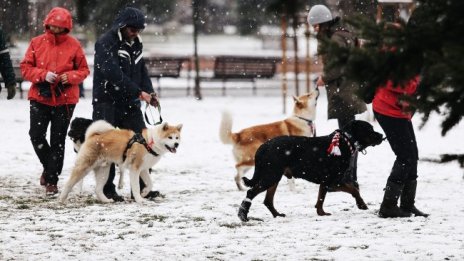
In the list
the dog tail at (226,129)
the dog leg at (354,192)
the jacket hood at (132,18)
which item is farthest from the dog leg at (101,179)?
the dog leg at (354,192)

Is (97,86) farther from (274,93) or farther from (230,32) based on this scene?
(230,32)

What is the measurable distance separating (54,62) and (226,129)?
5.99ft

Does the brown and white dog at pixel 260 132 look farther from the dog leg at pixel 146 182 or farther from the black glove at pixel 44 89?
the black glove at pixel 44 89

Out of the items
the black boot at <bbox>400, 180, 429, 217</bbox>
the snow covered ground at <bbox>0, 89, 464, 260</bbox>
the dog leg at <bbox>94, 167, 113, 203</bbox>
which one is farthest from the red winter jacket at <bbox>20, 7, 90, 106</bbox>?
the black boot at <bbox>400, 180, 429, 217</bbox>

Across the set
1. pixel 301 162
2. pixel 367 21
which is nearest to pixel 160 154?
pixel 301 162

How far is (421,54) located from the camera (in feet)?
11.4

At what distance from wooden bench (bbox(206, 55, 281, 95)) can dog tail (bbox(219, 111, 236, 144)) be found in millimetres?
15575

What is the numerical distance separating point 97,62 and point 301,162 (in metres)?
2.28

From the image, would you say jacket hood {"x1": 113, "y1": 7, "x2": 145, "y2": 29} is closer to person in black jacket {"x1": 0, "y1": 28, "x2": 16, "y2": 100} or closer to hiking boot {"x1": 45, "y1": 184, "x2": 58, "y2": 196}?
person in black jacket {"x1": 0, "y1": 28, "x2": 16, "y2": 100}

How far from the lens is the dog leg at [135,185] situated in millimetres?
8039

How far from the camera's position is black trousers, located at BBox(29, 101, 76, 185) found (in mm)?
8719

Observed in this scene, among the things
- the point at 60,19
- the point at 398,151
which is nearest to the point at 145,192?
the point at 60,19

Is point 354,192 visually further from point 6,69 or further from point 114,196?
point 6,69

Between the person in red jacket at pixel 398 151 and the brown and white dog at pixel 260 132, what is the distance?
1977mm
